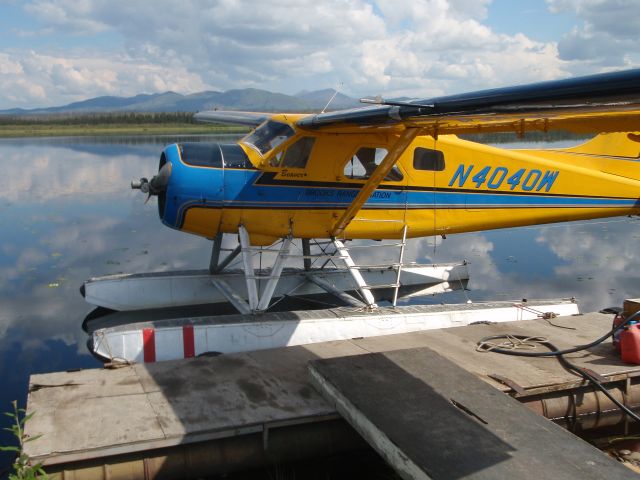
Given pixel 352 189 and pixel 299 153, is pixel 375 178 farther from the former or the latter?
pixel 299 153

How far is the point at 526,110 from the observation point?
16.0 ft

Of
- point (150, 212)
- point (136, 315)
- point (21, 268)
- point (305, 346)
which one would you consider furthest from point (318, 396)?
point (150, 212)

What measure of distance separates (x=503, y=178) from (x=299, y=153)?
3070mm

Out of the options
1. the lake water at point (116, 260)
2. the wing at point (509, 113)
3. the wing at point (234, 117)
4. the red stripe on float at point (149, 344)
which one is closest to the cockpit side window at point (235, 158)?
the wing at point (509, 113)

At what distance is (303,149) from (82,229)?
8894mm

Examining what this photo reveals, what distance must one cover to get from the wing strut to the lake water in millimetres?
2577

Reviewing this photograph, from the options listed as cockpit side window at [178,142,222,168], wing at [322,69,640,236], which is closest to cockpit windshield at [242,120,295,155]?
wing at [322,69,640,236]

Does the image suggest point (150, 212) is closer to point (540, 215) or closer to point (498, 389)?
point (540, 215)

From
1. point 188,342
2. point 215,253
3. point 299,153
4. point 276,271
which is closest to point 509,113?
point 299,153

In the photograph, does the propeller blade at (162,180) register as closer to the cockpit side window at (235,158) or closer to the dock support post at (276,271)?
the cockpit side window at (235,158)

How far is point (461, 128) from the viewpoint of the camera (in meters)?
6.84

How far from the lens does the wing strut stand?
6906mm

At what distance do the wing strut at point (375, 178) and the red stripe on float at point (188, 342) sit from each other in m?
2.39

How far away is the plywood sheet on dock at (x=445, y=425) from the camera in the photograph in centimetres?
357
